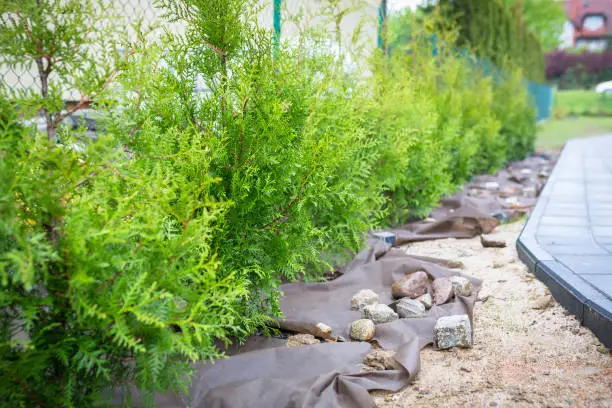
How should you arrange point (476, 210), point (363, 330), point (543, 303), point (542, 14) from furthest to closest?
point (542, 14) < point (476, 210) < point (543, 303) < point (363, 330)

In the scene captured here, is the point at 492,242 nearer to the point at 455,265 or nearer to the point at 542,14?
the point at 455,265

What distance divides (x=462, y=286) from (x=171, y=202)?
7.31 feet

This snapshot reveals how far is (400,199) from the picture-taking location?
6.08 metres

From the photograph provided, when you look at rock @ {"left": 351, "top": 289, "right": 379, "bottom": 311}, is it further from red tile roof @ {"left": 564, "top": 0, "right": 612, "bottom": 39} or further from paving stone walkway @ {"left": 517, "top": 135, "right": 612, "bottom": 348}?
red tile roof @ {"left": 564, "top": 0, "right": 612, "bottom": 39}

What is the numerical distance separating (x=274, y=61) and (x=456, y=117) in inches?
224

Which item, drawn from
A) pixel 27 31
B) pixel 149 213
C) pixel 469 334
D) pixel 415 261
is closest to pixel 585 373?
pixel 469 334

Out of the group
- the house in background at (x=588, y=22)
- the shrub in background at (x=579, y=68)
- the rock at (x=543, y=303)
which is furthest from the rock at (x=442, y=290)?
the house in background at (x=588, y=22)

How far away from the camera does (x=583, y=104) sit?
41031 millimetres

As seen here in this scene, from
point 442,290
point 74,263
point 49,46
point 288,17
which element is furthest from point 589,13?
point 74,263

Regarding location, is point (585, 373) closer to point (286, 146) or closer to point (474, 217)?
point (286, 146)

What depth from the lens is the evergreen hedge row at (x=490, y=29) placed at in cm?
1402

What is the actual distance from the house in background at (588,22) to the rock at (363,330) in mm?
Answer: 80300

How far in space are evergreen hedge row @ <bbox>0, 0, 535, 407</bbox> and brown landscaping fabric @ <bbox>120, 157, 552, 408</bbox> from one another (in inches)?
6.0

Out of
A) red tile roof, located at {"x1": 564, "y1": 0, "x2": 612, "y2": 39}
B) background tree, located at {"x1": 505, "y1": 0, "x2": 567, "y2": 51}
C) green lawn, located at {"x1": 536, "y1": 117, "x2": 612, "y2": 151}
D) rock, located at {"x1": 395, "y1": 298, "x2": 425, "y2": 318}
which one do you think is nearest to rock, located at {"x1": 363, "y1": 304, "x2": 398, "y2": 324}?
rock, located at {"x1": 395, "y1": 298, "x2": 425, "y2": 318}
